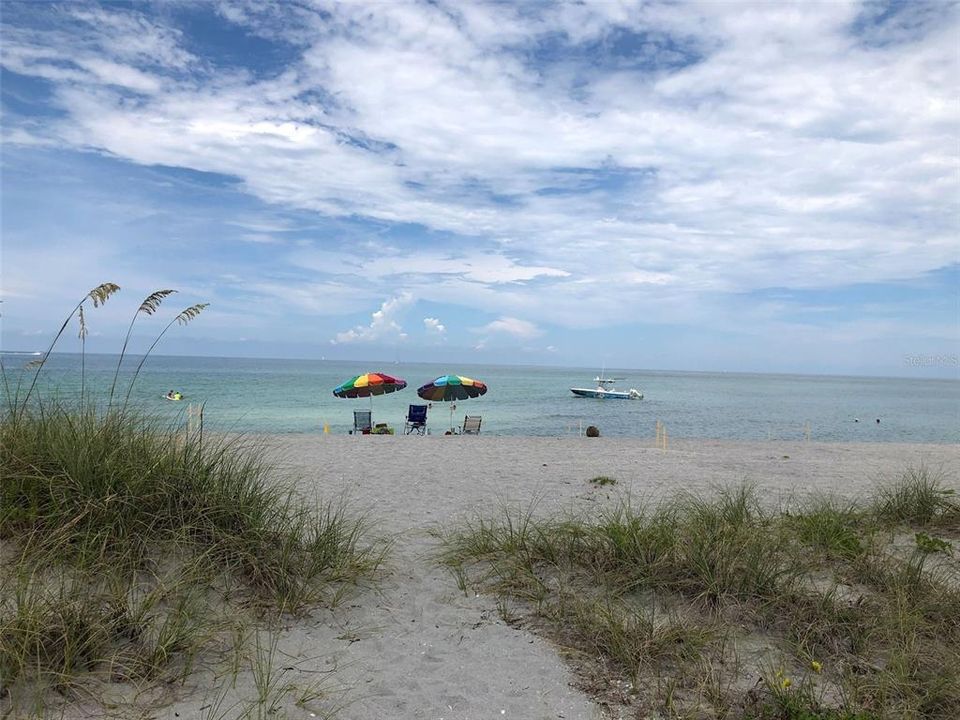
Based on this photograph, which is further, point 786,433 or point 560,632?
point 786,433

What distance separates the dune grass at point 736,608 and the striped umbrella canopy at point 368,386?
16110mm

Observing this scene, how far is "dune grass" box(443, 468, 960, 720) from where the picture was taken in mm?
3346

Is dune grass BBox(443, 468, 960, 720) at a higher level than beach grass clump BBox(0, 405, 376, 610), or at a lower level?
lower

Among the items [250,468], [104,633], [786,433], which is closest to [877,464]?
[250,468]

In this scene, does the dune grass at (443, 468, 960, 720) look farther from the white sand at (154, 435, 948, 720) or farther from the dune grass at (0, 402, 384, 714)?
the dune grass at (0, 402, 384, 714)

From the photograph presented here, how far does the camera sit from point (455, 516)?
6.79 metres

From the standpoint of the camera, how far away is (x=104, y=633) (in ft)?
10.7

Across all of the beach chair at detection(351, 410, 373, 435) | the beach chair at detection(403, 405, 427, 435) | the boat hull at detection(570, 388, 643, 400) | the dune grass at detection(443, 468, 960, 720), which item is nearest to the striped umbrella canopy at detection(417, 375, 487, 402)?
the beach chair at detection(403, 405, 427, 435)

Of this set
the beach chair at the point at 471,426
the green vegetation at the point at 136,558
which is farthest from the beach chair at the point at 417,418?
the green vegetation at the point at 136,558

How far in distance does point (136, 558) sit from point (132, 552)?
1.8 inches

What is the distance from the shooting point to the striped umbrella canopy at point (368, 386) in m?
21.2

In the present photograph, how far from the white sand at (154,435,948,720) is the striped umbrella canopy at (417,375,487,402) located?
542cm

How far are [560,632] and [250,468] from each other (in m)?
2.42

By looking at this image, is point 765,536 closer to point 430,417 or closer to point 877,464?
point 877,464
